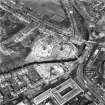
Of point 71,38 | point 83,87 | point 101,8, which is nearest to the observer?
point 83,87

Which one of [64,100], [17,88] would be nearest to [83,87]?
[64,100]

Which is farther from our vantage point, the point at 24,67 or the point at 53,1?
the point at 53,1

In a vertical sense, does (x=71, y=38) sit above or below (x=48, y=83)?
above

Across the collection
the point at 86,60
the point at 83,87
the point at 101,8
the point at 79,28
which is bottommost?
the point at 83,87

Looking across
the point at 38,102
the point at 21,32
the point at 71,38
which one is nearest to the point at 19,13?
the point at 21,32

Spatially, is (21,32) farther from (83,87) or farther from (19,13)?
(83,87)

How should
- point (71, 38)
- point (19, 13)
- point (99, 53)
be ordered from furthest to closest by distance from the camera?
point (19, 13) < point (71, 38) < point (99, 53)

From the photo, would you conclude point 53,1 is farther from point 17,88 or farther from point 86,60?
point 17,88
